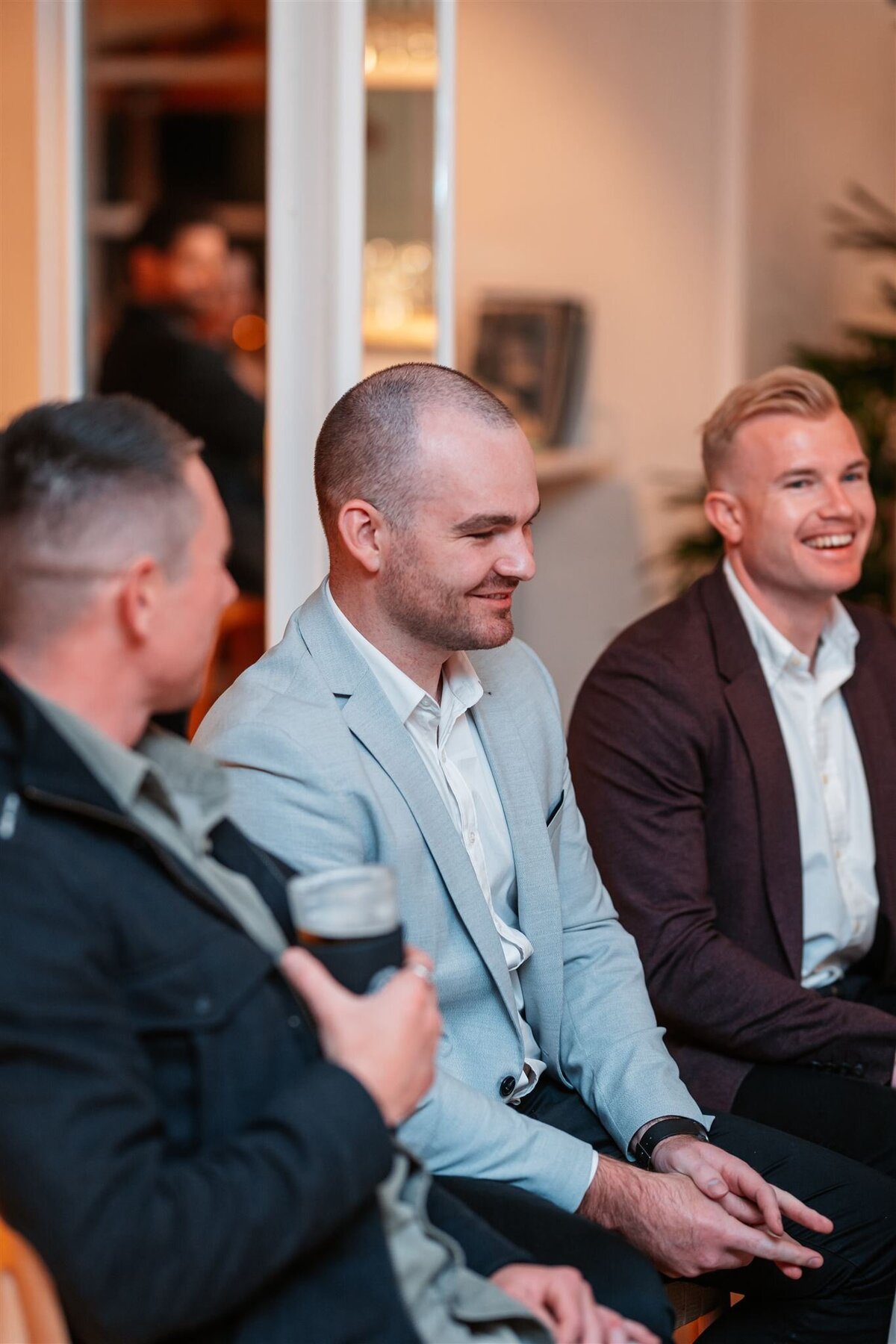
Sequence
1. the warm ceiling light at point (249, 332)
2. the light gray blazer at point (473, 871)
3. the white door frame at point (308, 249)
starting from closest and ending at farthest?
the light gray blazer at point (473, 871)
the white door frame at point (308, 249)
the warm ceiling light at point (249, 332)

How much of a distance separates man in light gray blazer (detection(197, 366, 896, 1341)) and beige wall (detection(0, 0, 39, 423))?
1.51m

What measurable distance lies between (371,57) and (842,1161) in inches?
79.1

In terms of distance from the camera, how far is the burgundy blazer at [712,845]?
1.98 meters

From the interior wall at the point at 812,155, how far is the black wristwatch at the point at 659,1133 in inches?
132

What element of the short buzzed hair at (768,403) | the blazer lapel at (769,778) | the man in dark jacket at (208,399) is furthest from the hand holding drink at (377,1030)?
the man in dark jacket at (208,399)

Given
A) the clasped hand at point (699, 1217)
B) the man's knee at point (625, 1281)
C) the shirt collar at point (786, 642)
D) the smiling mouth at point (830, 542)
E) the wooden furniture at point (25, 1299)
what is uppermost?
the smiling mouth at point (830, 542)

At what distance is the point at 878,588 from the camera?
14.0 ft

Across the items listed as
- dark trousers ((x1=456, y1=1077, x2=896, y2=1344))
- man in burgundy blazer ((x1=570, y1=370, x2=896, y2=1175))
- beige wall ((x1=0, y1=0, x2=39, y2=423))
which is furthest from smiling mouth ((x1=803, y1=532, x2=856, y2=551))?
beige wall ((x1=0, y1=0, x2=39, y2=423))

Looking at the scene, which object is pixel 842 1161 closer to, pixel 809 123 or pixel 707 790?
pixel 707 790

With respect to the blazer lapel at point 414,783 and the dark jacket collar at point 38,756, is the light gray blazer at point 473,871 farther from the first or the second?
the dark jacket collar at point 38,756

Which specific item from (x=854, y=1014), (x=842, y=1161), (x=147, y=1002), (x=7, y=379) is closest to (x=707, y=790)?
(x=854, y=1014)

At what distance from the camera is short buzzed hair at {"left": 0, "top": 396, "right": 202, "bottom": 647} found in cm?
113

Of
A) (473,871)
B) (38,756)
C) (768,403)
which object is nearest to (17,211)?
(768,403)

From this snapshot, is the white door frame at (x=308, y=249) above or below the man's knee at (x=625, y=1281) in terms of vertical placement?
above
